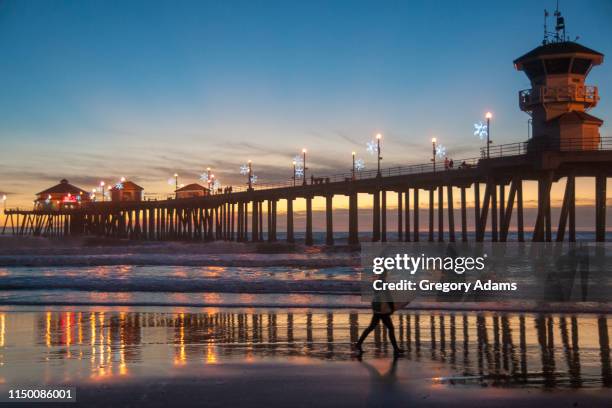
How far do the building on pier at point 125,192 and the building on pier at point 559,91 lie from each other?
228 feet

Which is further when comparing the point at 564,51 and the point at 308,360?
the point at 564,51

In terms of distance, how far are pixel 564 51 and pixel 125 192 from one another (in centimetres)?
7226

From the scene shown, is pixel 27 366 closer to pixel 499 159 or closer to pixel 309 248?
pixel 499 159

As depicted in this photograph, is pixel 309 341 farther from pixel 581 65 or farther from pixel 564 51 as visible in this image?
pixel 581 65

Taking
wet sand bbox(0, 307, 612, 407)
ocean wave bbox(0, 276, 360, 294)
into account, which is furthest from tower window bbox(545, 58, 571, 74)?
wet sand bbox(0, 307, 612, 407)

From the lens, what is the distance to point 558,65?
3500 centimetres

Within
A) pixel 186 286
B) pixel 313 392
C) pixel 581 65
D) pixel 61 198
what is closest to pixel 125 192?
pixel 61 198

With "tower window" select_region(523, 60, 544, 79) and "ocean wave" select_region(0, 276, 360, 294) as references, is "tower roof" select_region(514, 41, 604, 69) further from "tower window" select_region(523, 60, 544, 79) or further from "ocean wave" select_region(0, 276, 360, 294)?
"ocean wave" select_region(0, 276, 360, 294)

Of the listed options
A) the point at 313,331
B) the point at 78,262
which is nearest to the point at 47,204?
the point at 78,262

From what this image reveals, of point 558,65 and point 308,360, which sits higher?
point 558,65

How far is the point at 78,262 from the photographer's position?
110 ft

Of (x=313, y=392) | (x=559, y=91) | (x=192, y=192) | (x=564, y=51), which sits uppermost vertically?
(x=564, y=51)

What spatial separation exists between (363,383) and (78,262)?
29.3m

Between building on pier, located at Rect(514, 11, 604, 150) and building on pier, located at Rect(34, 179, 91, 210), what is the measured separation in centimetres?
8211
